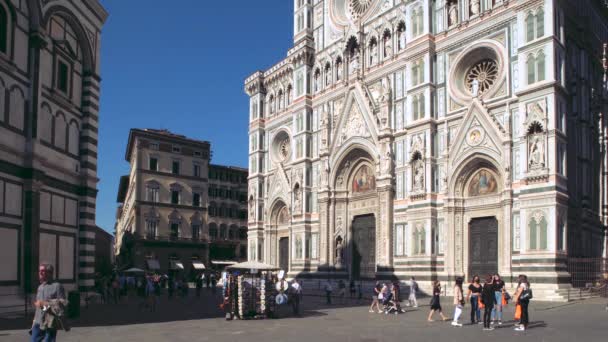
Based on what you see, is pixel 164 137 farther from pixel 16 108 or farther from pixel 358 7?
pixel 16 108

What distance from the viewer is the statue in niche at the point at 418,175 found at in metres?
38.2

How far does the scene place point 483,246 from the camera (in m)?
35.7

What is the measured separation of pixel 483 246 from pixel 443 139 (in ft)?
23.5

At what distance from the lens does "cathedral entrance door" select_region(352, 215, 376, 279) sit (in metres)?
43.6

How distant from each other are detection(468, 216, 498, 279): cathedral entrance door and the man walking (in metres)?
29.2

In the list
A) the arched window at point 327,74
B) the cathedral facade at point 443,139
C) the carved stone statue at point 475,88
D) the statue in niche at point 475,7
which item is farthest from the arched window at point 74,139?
the statue in niche at point 475,7

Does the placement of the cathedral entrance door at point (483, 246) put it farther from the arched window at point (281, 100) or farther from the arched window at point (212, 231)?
the arched window at point (212, 231)

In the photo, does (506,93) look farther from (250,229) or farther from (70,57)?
(250,229)

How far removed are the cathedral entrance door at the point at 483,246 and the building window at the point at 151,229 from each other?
42933 millimetres

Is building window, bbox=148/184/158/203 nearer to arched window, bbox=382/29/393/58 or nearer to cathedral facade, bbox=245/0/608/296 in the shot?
cathedral facade, bbox=245/0/608/296

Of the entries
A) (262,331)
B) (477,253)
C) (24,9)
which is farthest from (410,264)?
(24,9)

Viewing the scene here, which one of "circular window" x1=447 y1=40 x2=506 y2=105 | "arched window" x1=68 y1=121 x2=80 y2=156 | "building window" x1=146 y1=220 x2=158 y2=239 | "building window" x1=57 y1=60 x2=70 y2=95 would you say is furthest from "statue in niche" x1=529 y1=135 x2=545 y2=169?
"building window" x1=146 y1=220 x2=158 y2=239

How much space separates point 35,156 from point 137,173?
4584 centimetres

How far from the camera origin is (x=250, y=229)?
5694cm
